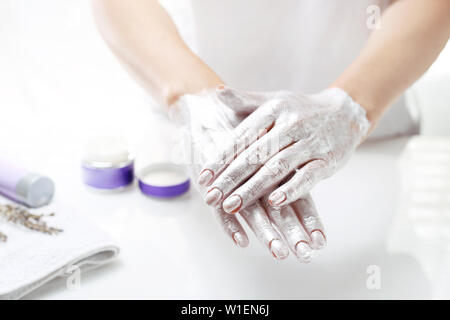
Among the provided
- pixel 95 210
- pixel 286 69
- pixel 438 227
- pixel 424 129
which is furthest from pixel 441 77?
pixel 95 210

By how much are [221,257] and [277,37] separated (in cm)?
47

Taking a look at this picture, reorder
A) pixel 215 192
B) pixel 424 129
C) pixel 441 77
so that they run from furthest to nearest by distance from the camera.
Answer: pixel 441 77
pixel 424 129
pixel 215 192

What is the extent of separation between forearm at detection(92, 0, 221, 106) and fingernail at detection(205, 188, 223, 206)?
195mm

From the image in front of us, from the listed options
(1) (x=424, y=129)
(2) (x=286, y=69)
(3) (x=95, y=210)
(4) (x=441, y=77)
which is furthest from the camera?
(4) (x=441, y=77)

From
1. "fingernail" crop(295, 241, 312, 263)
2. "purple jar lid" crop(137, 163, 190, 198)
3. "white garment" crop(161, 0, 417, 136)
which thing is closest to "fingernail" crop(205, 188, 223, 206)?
"fingernail" crop(295, 241, 312, 263)

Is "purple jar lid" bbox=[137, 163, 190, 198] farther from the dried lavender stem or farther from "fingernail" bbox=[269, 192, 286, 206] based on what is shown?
"fingernail" bbox=[269, 192, 286, 206]

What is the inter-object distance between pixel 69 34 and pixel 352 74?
0.57m

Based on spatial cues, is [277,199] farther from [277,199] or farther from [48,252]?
[48,252]

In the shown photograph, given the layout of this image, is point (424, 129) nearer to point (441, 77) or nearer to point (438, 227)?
point (441, 77)

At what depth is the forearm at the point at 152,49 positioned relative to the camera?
2.77ft

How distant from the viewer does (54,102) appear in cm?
115

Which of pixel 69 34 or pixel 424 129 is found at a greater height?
pixel 69 34

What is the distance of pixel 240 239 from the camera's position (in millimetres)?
703

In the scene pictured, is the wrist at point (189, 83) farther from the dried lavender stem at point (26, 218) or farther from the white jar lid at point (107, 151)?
the dried lavender stem at point (26, 218)
